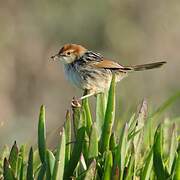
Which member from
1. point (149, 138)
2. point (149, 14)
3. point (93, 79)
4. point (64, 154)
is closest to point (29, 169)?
point (64, 154)

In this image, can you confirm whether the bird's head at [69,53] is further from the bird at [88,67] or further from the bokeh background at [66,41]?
the bokeh background at [66,41]

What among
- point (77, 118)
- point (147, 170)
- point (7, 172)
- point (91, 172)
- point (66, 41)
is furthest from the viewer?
point (66, 41)

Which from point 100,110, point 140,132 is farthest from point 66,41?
point 140,132

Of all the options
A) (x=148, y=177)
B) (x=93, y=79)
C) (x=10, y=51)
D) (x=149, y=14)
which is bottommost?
(x=148, y=177)

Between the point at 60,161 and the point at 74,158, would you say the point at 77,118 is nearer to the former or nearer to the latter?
the point at 74,158

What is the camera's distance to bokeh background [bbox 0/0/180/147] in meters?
12.0

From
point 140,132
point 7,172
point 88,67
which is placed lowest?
point 7,172

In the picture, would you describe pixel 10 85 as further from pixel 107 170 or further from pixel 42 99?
pixel 107 170

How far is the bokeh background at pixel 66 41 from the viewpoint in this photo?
1197 centimetres

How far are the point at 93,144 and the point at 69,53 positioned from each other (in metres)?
2.72

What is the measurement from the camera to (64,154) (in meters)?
2.33

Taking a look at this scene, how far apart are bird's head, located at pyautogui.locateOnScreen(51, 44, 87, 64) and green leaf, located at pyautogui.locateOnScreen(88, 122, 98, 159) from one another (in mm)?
2627

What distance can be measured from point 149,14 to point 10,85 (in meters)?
3.14

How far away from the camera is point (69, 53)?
5.12 metres
